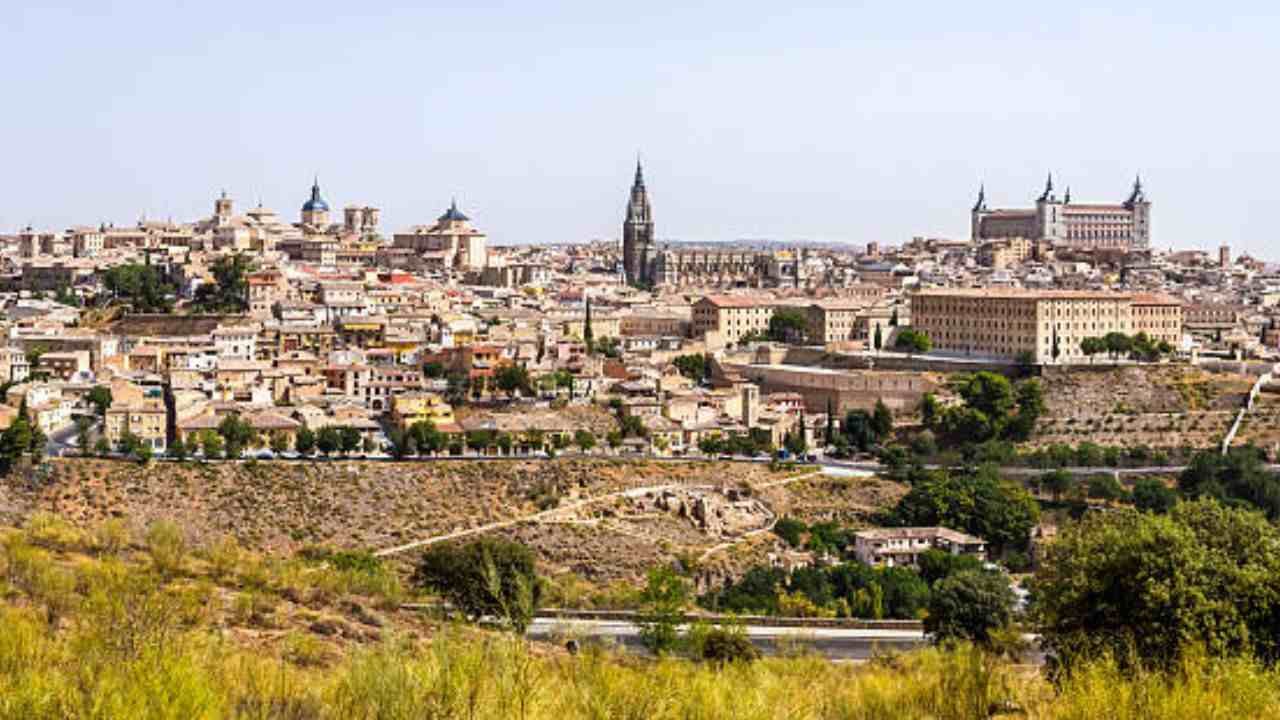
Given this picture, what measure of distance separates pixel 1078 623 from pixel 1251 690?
484cm

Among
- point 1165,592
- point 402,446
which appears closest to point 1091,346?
point 402,446

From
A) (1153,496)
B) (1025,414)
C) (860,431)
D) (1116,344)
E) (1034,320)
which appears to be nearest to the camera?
(1153,496)

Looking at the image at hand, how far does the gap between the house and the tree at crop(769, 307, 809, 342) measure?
849 inches

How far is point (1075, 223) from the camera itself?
86812 millimetres

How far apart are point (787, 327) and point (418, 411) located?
18999mm

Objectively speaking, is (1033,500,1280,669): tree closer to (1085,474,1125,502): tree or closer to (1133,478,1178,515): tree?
(1133,478,1178,515): tree

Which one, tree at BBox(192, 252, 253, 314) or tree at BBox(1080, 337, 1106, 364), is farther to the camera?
tree at BBox(192, 252, 253, 314)

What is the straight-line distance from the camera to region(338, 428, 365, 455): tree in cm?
3144

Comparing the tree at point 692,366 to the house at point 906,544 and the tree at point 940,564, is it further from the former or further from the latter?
the tree at point 940,564

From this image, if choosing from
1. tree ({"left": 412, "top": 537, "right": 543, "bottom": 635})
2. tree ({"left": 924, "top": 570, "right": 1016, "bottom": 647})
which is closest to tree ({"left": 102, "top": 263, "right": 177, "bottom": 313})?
tree ({"left": 412, "top": 537, "right": 543, "bottom": 635})

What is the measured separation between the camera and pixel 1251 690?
341 inches

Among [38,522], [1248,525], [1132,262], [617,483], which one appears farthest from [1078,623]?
[1132,262]

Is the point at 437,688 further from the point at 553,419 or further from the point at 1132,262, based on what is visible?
the point at 1132,262

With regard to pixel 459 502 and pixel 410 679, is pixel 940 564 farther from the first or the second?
pixel 410 679
